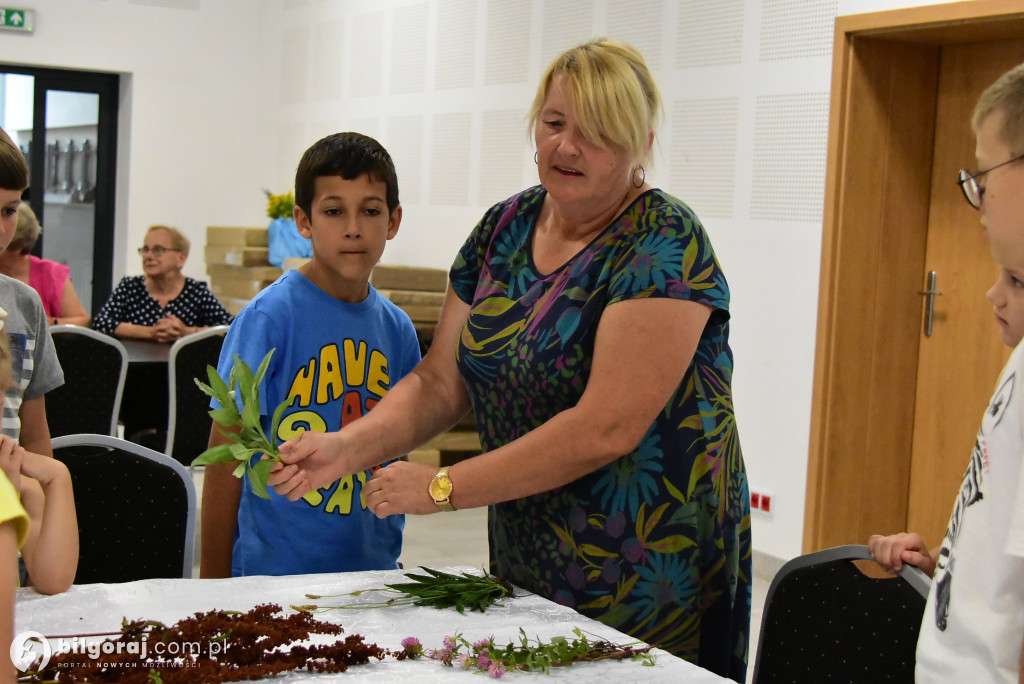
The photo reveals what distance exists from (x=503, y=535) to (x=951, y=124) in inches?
145

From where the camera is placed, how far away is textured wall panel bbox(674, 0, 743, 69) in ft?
17.0

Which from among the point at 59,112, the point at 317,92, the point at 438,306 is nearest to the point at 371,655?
the point at 438,306

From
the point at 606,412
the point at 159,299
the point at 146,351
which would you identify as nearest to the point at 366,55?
the point at 159,299

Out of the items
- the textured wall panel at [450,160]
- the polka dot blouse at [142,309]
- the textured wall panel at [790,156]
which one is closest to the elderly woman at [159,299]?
the polka dot blouse at [142,309]

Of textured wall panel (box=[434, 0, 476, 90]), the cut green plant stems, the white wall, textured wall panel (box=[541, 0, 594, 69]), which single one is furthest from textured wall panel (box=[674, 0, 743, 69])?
the cut green plant stems

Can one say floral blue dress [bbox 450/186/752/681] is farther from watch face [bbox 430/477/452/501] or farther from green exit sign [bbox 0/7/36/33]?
green exit sign [bbox 0/7/36/33]

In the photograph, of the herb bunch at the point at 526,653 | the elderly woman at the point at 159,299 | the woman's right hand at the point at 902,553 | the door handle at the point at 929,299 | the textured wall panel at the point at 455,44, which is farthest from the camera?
the textured wall panel at the point at 455,44

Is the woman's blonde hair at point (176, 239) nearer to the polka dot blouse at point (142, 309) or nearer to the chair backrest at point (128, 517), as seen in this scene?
the polka dot blouse at point (142, 309)

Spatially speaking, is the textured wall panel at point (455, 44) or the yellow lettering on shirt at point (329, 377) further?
the textured wall panel at point (455, 44)

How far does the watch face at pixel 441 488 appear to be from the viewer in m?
1.79

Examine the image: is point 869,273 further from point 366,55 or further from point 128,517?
point 366,55

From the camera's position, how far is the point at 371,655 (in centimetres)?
151

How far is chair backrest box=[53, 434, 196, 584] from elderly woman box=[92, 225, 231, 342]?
318cm

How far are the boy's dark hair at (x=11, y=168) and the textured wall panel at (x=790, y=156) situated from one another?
3.50 m
